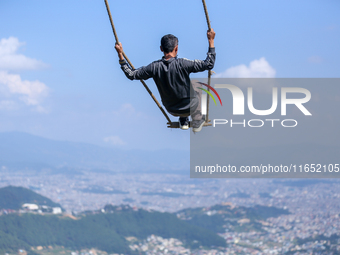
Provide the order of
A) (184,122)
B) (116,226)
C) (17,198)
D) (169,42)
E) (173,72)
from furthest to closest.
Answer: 1. (17,198)
2. (116,226)
3. (184,122)
4. (173,72)
5. (169,42)

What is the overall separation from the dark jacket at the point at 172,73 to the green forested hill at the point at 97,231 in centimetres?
12831

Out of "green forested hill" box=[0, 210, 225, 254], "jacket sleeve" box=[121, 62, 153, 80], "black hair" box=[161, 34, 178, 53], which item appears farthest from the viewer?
"green forested hill" box=[0, 210, 225, 254]

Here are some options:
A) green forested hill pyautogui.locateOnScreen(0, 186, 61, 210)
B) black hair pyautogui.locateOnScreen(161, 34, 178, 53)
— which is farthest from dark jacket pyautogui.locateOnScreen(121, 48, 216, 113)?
green forested hill pyautogui.locateOnScreen(0, 186, 61, 210)

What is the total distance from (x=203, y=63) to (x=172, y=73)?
479mm

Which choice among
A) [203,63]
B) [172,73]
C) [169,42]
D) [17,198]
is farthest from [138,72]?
[17,198]

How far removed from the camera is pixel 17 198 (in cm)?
17825

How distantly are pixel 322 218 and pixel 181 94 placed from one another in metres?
162

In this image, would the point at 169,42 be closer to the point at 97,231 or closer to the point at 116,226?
the point at 97,231

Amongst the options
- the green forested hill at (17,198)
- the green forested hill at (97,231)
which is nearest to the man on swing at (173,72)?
the green forested hill at (97,231)

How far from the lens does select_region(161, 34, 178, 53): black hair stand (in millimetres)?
6895

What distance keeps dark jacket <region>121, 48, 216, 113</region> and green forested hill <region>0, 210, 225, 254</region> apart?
128 m

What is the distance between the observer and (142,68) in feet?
23.5

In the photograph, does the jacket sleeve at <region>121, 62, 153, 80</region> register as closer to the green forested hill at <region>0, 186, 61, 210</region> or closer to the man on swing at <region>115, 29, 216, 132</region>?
the man on swing at <region>115, 29, 216, 132</region>

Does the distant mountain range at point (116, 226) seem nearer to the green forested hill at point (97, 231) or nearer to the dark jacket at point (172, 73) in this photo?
the green forested hill at point (97, 231)
